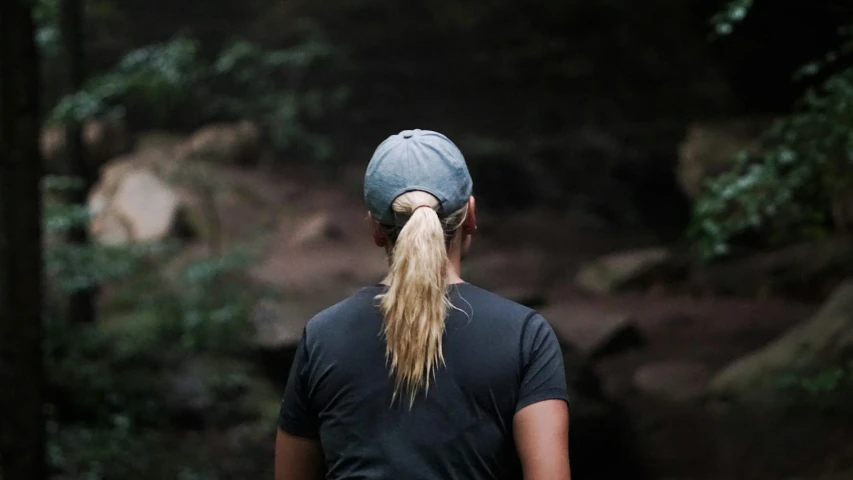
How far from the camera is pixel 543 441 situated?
1.60 m

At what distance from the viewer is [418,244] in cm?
163

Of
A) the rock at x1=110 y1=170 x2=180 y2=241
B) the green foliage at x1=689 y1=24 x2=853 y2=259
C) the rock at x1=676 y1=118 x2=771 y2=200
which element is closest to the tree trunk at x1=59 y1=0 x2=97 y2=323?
the rock at x1=110 y1=170 x2=180 y2=241

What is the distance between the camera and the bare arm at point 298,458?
1808 mm

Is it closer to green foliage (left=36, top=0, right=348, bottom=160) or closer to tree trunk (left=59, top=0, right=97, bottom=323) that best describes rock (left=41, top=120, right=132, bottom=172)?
green foliage (left=36, top=0, right=348, bottom=160)

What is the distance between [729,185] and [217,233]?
27.9 ft

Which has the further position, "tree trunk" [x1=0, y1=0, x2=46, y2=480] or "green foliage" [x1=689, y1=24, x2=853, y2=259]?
"tree trunk" [x1=0, y1=0, x2=46, y2=480]

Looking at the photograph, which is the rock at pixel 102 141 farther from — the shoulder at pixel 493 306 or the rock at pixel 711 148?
the shoulder at pixel 493 306

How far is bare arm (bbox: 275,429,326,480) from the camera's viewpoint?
1808mm

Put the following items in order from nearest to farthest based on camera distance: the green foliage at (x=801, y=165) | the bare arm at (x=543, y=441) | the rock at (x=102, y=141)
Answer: the bare arm at (x=543, y=441)
the green foliage at (x=801, y=165)
the rock at (x=102, y=141)

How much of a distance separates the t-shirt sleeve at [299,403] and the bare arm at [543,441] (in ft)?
1.45

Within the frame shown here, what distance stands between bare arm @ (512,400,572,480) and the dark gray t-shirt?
0.07ft

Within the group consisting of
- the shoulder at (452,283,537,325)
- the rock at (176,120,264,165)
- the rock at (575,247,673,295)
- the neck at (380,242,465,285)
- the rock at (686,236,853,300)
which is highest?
the rock at (176,120,264,165)

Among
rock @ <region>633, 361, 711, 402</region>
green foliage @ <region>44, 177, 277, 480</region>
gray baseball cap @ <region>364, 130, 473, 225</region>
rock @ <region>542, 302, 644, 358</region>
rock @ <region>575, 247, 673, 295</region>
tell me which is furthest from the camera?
rock @ <region>575, 247, 673, 295</region>

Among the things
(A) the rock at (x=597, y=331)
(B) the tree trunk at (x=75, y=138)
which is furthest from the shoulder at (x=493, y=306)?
(B) the tree trunk at (x=75, y=138)
